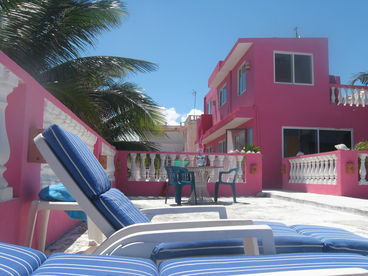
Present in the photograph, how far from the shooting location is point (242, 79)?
15148 millimetres

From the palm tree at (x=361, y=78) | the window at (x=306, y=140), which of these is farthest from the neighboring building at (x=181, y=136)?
the window at (x=306, y=140)

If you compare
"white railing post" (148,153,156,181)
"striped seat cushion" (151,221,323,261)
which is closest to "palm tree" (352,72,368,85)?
"white railing post" (148,153,156,181)

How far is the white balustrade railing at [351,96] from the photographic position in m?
13.2

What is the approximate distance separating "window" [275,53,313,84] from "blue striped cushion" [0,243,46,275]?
12.9 meters

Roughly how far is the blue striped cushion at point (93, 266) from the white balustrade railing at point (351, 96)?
520 inches

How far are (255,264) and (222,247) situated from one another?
2.45 ft

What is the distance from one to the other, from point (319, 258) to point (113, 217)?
3.53ft

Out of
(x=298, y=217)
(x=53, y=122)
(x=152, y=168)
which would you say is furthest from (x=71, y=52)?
(x=298, y=217)

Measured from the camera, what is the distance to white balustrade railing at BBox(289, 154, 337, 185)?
9.78 meters

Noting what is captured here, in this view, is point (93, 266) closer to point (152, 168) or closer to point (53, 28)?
point (53, 28)

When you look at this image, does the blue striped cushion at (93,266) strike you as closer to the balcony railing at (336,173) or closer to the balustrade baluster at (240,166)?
the balcony railing at (336,173)

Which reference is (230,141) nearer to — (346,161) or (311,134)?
(311,134)

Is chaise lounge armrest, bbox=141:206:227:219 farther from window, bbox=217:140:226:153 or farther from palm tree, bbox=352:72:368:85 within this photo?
palm tree, bbox=352:72:368:85

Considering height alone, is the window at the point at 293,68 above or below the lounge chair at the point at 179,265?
above
